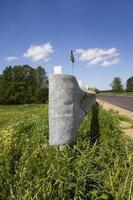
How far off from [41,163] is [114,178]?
0.79m

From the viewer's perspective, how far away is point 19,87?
110250 millimetres

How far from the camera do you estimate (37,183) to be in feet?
11.4

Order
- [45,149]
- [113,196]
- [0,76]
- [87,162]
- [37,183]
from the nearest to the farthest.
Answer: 1. [37,183]
2. [113,196]
3. [87,162]
4. [45,149]
5. [0,76]

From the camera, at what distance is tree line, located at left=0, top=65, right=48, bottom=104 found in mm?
108125

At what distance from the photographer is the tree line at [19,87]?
355ft

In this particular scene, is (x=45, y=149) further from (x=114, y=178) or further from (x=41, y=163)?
(x=114, y=178)

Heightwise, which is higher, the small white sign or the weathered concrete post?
the small white sign

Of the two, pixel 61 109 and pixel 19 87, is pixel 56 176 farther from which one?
pixel 19 87

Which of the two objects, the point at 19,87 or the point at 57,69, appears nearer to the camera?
the point at 57,69

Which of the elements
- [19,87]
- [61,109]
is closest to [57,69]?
[61,109]

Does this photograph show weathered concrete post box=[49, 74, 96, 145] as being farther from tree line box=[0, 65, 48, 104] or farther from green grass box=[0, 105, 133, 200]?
tree line box=[0, 65, 48, 104]

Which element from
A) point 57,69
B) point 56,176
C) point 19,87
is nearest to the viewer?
point 56,176

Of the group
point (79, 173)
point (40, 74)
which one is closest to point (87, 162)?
point (79, 173)

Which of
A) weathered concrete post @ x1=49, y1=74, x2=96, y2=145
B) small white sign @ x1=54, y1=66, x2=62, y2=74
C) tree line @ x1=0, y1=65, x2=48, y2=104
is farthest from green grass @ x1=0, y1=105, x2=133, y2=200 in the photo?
tree line @ x1=0, y1=65, x2=48, y2=104
